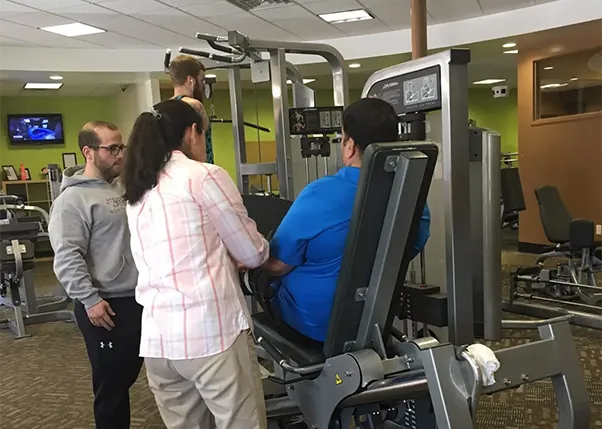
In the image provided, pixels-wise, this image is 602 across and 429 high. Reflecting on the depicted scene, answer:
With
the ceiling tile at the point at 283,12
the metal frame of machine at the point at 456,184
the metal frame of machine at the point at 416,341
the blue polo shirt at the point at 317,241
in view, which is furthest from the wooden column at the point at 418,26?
the blue polo shirt at the point at 317,241

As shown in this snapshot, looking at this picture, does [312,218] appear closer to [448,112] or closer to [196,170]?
[196,170]

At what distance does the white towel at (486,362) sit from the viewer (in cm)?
158

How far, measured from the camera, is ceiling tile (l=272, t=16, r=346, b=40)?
6.61 metres

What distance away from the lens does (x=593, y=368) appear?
3.45 m

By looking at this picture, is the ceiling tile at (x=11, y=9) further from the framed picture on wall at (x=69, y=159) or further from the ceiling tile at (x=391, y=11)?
the framed picture on wall at (x=69, y=159)

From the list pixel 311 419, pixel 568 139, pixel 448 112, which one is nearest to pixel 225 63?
pixel 448 112

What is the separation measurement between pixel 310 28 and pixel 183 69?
4.19 meters

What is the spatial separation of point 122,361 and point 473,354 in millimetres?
1373

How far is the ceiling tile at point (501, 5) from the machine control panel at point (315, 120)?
3.60 m

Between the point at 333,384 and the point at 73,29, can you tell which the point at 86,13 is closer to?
the point at 73,29

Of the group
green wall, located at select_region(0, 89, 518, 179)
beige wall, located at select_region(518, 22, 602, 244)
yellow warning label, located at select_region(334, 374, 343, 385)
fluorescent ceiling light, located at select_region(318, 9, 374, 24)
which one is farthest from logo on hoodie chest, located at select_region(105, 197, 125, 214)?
green wall, located at select_region(0, 89, 518, 179)

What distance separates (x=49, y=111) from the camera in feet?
34.8

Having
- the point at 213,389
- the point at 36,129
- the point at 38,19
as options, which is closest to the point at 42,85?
the point at 36,129

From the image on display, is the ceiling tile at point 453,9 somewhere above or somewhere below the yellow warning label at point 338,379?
above
